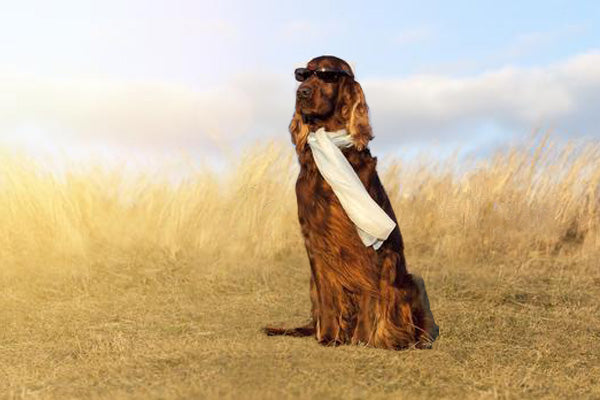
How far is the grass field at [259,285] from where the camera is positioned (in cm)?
343

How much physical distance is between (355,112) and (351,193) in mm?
393

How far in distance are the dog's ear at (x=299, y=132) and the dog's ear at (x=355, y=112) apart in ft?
0.67

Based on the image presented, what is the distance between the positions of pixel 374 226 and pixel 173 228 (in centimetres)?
440

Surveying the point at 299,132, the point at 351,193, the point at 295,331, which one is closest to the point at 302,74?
the point at 299,132

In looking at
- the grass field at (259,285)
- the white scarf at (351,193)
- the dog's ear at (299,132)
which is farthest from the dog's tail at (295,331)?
the dog's ear at (299,132)

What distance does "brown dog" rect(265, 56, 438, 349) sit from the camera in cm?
358

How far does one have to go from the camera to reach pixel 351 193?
354cm

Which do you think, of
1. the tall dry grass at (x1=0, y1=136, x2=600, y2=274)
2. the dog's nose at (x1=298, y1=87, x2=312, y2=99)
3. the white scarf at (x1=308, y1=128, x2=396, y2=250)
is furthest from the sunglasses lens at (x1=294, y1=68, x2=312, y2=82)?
the tall dry grass at (x1=0, y1=136, x2=600, y2=274)

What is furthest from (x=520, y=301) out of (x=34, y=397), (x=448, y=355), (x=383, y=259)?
(x=34, y=397)

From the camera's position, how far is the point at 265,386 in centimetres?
301

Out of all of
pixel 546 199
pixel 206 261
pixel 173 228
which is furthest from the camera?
pixel 546 199

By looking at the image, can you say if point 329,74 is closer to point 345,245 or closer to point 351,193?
point 351,193

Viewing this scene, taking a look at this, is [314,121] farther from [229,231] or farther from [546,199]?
[546,199]

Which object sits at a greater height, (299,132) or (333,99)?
(333,99)
